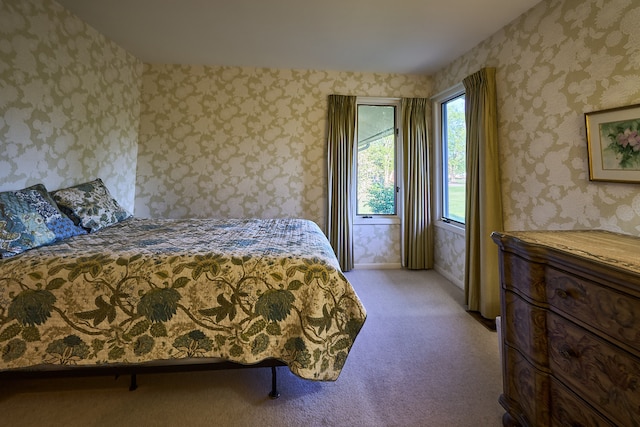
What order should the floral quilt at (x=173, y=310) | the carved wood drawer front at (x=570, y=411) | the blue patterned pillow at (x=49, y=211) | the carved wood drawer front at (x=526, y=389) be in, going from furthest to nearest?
the blue patterned pillow at (x=49, y=211) < the floral quilt at (x=173, y=310) < the carved wood drawer front at (x=526, y=389) < the carved wood drawer front at (x=570, y=411)

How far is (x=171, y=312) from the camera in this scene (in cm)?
144

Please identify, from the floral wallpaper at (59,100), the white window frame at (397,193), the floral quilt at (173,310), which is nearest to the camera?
the floral quilt at (173,310)

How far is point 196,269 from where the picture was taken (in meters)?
1.48

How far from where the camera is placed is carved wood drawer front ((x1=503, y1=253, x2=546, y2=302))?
116 cm

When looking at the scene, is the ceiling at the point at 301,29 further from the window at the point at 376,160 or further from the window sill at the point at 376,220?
the window sill at the point at 376,220

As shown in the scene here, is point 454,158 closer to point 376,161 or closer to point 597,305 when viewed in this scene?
point 376,161

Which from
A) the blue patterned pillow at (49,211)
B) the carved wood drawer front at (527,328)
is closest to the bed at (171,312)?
the blue patterned pillow at (49,211)

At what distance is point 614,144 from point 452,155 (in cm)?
179

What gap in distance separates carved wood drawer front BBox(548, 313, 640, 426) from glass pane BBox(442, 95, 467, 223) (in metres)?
2.28

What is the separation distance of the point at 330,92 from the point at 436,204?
1993 mm

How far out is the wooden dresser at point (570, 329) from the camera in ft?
2.89

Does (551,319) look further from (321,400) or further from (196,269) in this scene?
(196,269)

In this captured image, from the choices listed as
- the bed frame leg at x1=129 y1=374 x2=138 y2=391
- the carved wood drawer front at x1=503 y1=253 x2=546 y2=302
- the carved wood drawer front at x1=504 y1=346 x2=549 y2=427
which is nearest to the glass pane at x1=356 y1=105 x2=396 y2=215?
the carved wood drawer front at x1=503 y1=253 x2=546 y2=302

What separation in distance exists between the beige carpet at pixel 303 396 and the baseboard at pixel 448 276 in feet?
3.86
